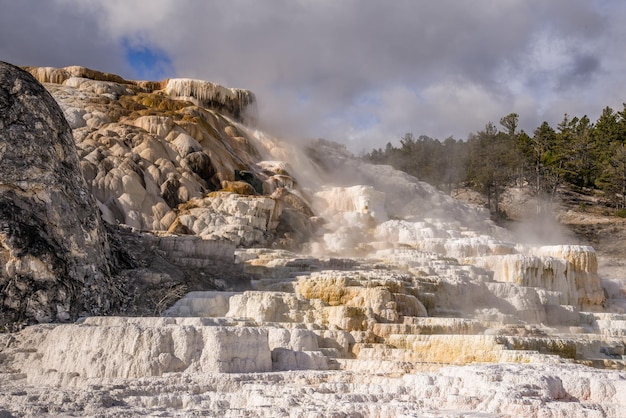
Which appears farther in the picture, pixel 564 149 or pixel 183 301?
pixel 564 149

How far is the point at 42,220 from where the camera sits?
14.1m

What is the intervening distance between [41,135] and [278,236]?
40.5 ft

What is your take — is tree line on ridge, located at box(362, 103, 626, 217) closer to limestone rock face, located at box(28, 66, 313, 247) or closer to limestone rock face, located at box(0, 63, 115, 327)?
limestone rock face, located at box(28, 66, 313, 247)

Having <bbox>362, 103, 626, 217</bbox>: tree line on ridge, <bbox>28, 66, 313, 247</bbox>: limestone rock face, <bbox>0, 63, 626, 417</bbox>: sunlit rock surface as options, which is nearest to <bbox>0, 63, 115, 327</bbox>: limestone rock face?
<bbox>0, 63, 626, 417</bbox>: sunlit rock surface

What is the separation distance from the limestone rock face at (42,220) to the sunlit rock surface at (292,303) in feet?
3.55

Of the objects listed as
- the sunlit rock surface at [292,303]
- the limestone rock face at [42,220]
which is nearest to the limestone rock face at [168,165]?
the sunlit rock surface at [292,303]

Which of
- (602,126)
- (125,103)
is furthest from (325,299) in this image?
(602,126)

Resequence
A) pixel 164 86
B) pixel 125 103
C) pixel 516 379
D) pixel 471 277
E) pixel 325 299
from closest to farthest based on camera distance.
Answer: pixel 516 379, pixel 325 299, pixel 471 277, pixel 125 103, pixel 164 86

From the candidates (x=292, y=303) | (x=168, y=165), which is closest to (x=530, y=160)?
(x=168, y=165)

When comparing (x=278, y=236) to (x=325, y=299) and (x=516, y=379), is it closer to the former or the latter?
(x=325, y=299)

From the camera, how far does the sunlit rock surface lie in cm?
944

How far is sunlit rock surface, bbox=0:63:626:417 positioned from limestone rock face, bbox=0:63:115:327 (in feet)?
3.55

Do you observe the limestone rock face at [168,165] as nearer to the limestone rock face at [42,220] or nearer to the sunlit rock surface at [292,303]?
the sunlit rock surface at [292,303]

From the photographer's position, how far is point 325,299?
16.3 metres
